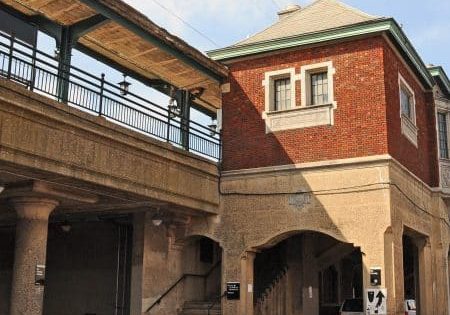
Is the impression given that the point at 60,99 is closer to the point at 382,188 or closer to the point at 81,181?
the point at 81,181

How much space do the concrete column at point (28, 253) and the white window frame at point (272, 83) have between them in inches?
314

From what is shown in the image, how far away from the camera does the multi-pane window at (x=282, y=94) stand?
69.8 ft

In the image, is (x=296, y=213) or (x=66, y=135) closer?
(x=66, y=135)

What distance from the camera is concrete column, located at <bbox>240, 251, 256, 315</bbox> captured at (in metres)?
20.2

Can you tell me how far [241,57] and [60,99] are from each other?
7646mm

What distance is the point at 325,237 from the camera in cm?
2391

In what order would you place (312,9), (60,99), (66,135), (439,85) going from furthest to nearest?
(439,85), (312,9), (60,99), (66,135)

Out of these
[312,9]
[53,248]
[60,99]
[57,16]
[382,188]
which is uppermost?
[312,9]

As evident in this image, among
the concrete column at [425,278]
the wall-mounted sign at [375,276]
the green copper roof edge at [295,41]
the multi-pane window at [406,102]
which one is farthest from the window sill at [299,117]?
the concrete column at [425,278]

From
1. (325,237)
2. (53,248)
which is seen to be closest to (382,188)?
(325,237)

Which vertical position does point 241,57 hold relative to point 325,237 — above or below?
above

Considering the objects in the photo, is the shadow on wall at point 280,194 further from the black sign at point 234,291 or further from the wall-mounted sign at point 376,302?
the wall-mounted sign at point 376,302

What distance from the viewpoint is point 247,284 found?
20.4m

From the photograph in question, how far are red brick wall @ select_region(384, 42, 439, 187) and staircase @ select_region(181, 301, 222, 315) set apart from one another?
7170 millimetres
